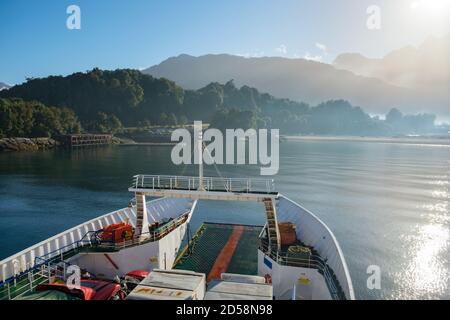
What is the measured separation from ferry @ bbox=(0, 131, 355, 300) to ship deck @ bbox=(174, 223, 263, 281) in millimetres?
67

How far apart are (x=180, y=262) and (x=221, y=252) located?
3138 millimetres

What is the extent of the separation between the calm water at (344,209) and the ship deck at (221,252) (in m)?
9.46

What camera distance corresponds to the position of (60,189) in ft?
193

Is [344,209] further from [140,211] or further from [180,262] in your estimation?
[140,211]

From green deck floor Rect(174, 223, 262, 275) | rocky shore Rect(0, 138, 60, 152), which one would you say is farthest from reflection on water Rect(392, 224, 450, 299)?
rocky shore Rect(0, 138, 60, 152)

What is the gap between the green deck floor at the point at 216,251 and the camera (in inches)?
828

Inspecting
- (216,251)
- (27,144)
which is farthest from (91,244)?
(27,144)

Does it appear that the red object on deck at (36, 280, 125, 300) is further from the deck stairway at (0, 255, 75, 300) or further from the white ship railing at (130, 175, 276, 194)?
the white ship railing at (130, 175, 276, 194)

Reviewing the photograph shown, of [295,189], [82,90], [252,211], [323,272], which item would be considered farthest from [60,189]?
[82,90]

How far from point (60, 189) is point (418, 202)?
60789mm

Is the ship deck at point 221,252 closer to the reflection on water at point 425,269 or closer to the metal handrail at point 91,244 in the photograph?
the metal handrail at point 91,244

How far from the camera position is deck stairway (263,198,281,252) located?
19.3 metres

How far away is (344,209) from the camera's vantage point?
48156 millimetres

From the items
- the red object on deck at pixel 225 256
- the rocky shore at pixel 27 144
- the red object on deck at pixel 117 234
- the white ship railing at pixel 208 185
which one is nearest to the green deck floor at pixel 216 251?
the red object on deck at pixel 225 256
